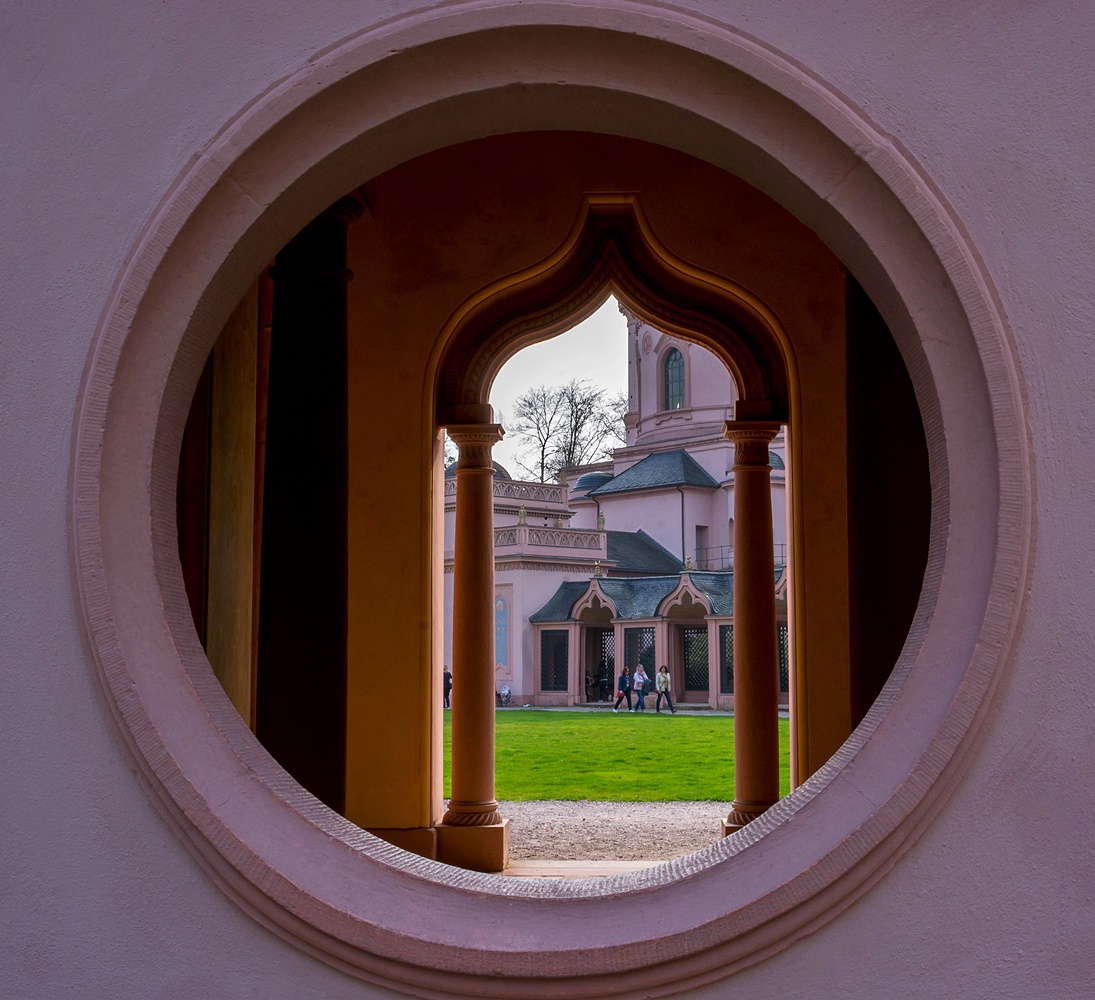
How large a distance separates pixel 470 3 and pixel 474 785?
601cm

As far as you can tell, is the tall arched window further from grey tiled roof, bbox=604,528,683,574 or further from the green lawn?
the green lawn

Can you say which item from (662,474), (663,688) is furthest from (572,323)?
(662,474)

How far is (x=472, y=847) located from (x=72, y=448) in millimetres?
5435

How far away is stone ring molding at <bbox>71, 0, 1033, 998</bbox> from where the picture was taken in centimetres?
273

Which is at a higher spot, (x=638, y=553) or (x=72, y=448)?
(x=638, y=553)

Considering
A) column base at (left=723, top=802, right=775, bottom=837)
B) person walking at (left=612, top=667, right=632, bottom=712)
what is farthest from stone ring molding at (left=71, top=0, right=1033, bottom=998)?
person walking at (left=612, top=667, right=632, bottom=712)

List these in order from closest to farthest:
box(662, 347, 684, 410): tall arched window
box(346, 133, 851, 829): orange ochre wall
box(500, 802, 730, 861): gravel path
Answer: box(346, 133, 851, 829): orange ochre wall
box(500, 802, 730, 861): gravel path
box(662, 347, 684, 410): tall arched window

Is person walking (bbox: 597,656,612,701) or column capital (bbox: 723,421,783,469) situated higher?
column capital (bbox: 723,421,783,469)

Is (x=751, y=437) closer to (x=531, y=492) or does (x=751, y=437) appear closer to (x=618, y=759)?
(x=618, y=759)

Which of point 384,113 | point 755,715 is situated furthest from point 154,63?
point 755,715

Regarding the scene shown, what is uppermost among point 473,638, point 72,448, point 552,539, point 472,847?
point 552,539

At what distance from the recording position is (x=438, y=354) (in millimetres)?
7809

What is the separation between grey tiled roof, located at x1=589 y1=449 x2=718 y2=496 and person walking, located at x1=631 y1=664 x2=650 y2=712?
11700 millimetres

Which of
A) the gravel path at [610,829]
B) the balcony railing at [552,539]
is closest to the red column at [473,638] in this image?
the gravel path at [610,829]
